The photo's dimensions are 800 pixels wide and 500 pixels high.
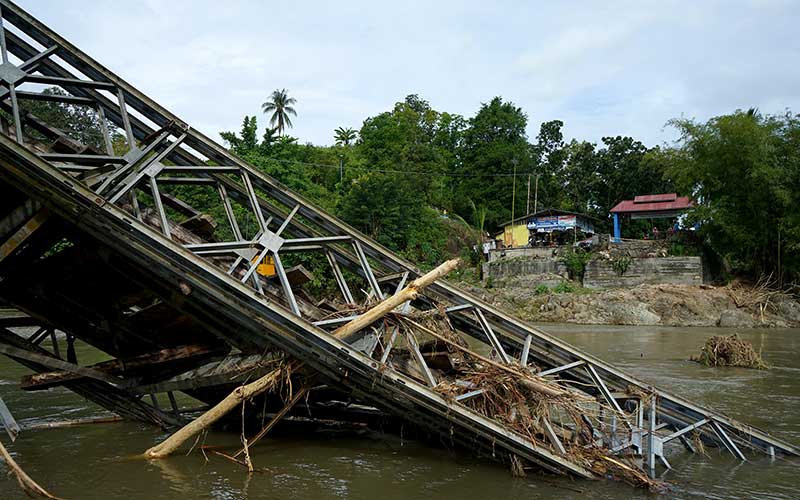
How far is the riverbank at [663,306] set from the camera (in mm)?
33375

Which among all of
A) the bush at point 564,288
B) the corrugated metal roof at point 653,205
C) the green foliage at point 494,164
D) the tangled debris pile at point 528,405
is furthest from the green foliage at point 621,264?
the tangled debris pile at point 528,405

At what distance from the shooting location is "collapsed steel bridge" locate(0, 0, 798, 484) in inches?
241

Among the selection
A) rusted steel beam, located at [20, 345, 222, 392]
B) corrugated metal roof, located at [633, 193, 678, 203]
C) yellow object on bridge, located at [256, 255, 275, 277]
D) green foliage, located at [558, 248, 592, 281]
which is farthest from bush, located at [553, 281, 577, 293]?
rusted steel beam, located at [20, 345, 222, 392]

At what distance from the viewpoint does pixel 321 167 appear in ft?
180

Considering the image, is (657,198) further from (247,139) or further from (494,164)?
(247,139)

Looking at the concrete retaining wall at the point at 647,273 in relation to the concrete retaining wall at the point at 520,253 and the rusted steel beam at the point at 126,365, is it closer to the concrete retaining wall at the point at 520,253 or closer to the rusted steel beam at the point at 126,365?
the concrete retaining wall at the point at 520,253

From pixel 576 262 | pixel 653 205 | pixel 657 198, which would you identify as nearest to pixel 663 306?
pixel 576 262

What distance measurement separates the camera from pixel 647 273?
40.8 metres

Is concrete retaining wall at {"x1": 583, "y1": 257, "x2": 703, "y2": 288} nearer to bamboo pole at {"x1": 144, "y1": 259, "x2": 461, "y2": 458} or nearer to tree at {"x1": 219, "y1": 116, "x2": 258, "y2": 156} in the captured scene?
tree at {"x1": 219, "y1": 116, "x2": 258, "y2": 156}

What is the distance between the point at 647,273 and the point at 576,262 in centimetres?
473

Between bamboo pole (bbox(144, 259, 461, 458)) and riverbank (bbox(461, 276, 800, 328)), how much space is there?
101 feet

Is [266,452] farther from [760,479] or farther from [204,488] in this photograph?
[760,479]

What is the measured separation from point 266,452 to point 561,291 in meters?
34.9

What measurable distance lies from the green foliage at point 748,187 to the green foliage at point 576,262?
750 cm
